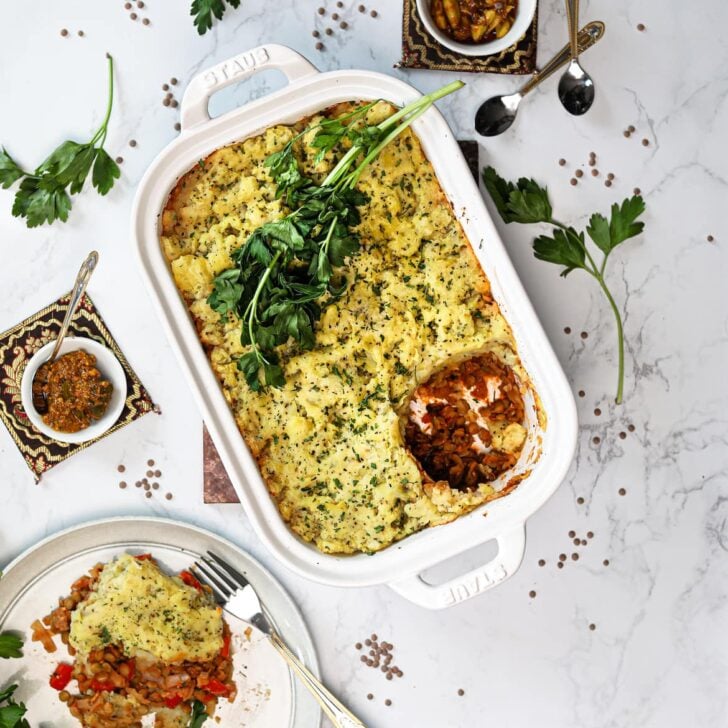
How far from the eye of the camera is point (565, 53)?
8.87ft

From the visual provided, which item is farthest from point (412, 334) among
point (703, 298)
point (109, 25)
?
point (109, 25)

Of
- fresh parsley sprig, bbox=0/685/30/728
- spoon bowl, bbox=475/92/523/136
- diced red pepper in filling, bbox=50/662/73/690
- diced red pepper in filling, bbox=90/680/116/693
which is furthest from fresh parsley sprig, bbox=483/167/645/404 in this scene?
fresh parsley sprig, bbox=0/685/30/728

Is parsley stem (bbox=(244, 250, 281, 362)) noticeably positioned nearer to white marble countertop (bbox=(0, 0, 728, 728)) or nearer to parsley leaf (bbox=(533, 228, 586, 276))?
white marble countertop (bbox=(0, 0, 728, 728))

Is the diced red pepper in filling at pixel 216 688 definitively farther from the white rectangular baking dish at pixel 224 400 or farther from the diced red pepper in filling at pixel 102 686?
the white rectangular baking dish at pixel 224 400

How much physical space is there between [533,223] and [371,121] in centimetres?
73

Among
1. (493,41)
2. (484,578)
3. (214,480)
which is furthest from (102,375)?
(493,41)

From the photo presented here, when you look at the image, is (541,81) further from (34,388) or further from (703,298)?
(34,388)

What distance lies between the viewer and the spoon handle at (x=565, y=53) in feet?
8.86

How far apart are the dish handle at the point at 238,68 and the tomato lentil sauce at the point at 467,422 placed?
1.12 metres

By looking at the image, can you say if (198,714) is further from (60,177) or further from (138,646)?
(60,177)

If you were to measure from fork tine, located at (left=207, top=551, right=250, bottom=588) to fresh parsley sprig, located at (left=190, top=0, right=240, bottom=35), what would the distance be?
1871mm

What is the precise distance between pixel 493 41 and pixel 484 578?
5.85 ft

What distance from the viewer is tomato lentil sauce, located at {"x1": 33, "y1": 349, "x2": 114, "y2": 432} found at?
2.76m

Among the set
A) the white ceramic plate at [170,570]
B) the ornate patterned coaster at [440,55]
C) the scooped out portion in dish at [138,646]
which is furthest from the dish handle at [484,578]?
the ornate patterned coaster at [440,55]
